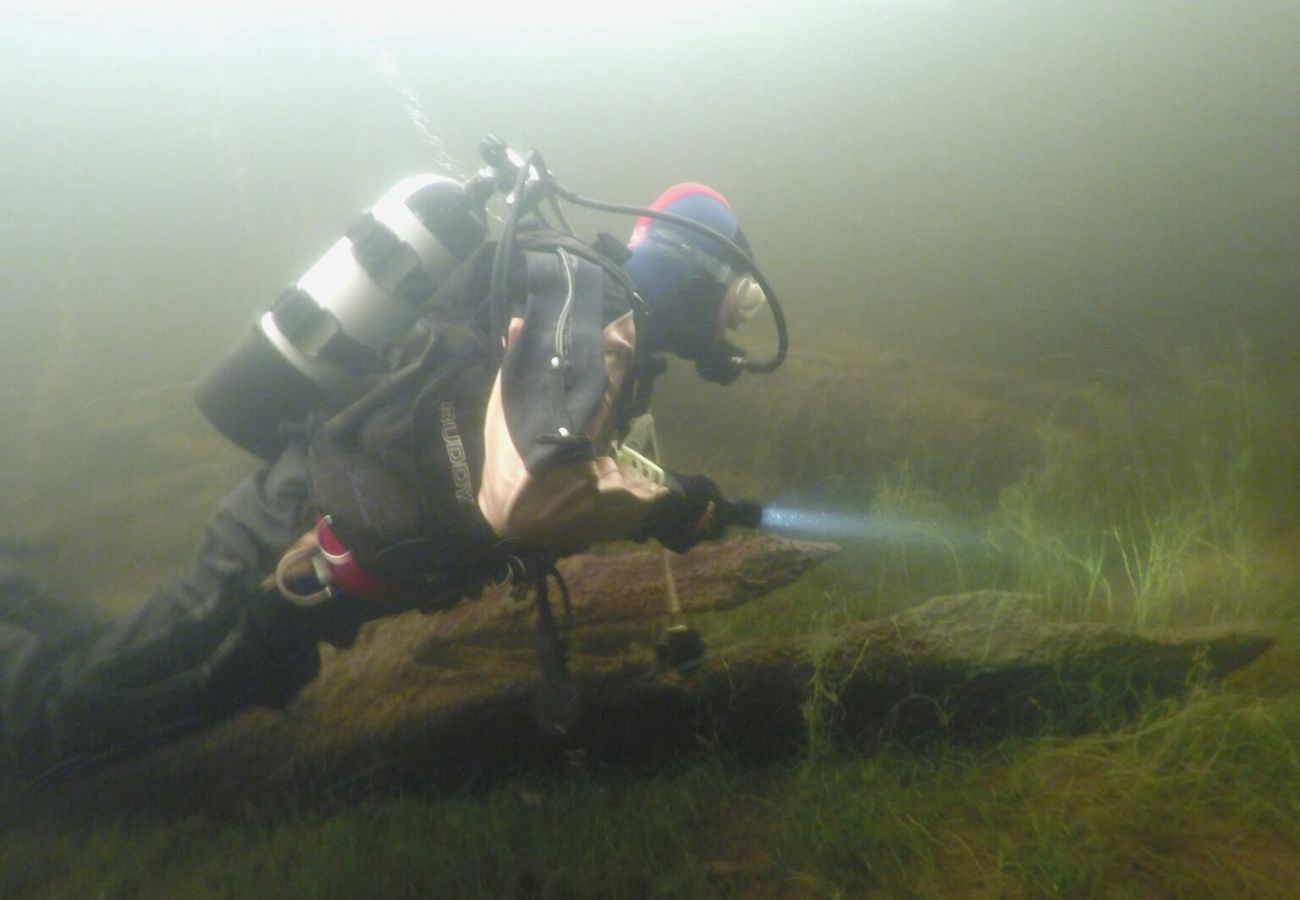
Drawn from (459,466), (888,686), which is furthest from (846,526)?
(459,466)

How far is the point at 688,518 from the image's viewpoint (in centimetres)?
250

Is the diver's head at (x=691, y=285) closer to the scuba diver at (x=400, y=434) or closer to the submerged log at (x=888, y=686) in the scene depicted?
the scuba diver at (x=400, y=434)

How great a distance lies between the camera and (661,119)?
754cm

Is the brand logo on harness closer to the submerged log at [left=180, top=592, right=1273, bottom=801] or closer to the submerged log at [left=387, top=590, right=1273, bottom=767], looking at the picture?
the submerged log at [left=180, top=592, right=1273, bottom=801]

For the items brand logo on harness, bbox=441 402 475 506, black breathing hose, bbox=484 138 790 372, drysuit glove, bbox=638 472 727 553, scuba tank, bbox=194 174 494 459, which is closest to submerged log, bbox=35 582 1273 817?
drysuit glove, bbox=638 472 727 553

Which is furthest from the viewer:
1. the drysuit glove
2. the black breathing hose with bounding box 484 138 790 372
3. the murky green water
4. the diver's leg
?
the murky green water

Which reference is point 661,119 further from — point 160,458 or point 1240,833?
point 1240,833

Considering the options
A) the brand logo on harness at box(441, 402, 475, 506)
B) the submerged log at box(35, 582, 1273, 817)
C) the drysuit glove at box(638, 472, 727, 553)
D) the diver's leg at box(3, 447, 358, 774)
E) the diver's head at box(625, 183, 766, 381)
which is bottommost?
the submerged log at box(35, 582, 1273, 817)

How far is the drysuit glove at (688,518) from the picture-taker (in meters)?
2.41

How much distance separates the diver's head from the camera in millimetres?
2729

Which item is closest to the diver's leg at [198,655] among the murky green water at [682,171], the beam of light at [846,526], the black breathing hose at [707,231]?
the black breathing hose at [707,231]

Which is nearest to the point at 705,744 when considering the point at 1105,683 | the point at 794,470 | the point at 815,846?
the point at 815,846

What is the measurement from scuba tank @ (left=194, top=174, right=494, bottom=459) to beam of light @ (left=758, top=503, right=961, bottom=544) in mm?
2329

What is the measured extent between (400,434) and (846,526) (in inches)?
127
